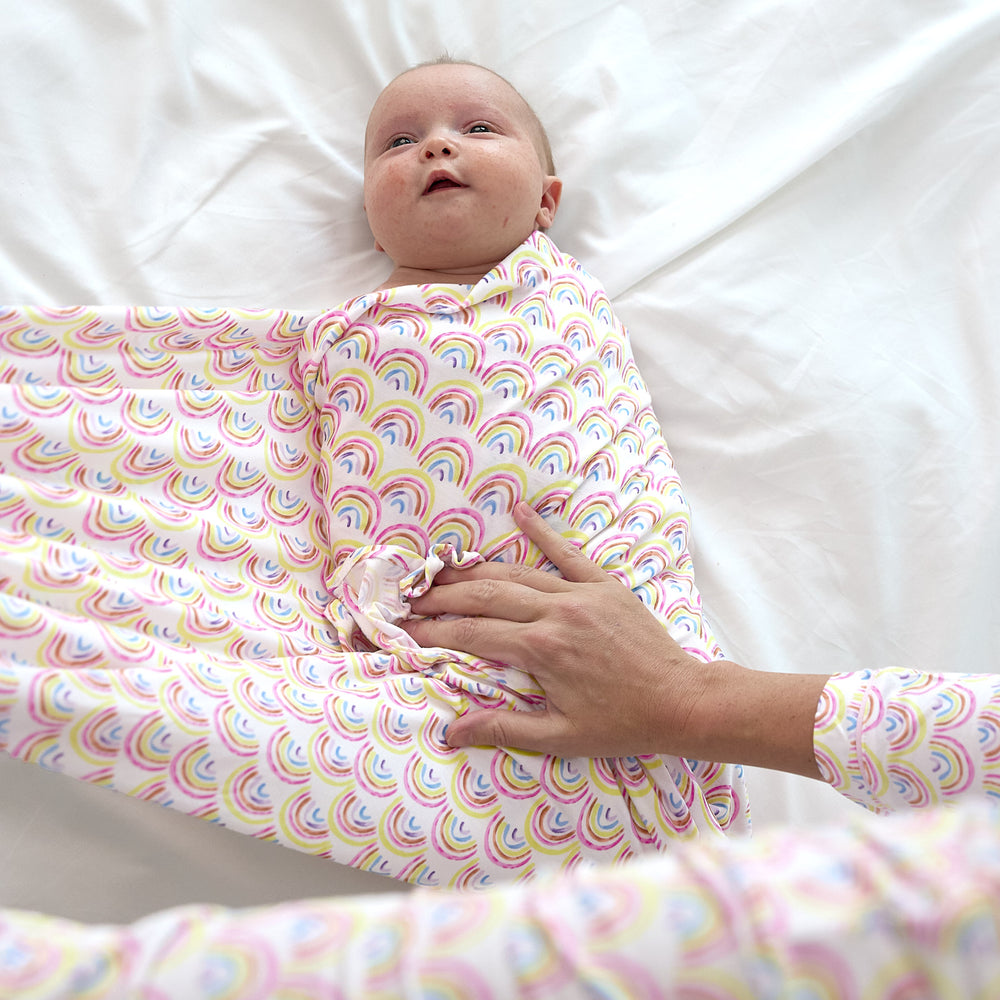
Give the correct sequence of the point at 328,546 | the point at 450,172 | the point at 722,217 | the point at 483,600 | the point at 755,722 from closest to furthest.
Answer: the point at 755,722 → the point at 483,600 → the point at 328,546 → the point at 450,172 → the point at 722,217

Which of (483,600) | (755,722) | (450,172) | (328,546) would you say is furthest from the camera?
(450,172)

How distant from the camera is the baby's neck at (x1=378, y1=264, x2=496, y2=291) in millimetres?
1250

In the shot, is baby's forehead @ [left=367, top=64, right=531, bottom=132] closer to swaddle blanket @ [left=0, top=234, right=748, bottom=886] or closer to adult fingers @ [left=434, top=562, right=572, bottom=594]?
swaddle blanket @ [left=0, top=234, right=748, bottom=886]

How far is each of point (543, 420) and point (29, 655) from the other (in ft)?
1.90

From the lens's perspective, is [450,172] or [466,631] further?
[450,172]

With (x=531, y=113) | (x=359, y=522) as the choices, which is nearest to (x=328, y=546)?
(x=359, y=522)

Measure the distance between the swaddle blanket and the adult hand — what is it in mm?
32

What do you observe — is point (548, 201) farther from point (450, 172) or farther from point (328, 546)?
point (328, 546)

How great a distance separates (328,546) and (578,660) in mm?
345

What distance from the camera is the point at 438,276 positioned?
4.12 ft

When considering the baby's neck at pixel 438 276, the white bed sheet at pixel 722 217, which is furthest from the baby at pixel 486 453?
the white bed sheet at pixel 722 217

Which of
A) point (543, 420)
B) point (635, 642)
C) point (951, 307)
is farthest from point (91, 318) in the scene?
point (951, 307)

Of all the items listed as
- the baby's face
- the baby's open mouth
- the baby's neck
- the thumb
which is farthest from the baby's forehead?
the thumb

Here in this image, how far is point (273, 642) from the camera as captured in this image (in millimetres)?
973
